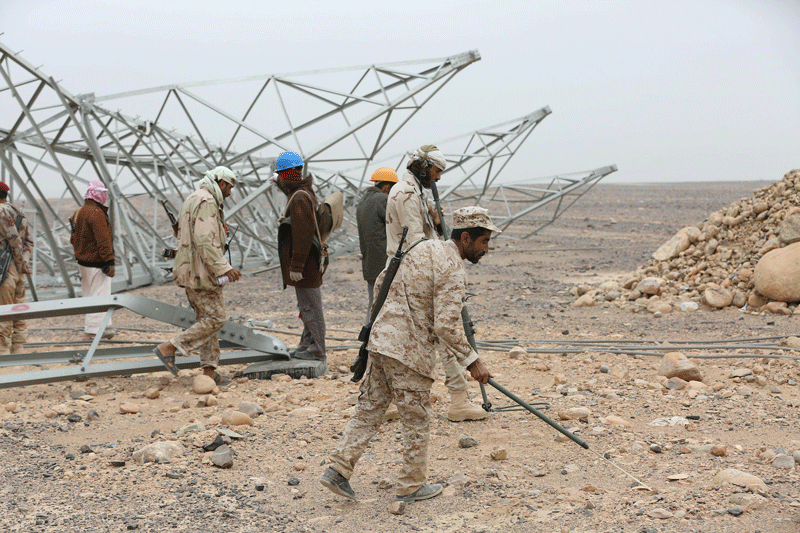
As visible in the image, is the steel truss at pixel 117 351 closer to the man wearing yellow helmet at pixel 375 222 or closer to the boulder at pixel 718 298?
the man wearing yellow helmet at pixel 375 222

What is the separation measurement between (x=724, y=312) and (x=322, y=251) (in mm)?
6561

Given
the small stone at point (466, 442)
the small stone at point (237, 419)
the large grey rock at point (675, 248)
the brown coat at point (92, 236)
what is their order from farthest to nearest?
the large grey rock at point (675, 248), the brown coat at point (92, 236), the small stone at point (237, 419), the small stone at point (466, 442)

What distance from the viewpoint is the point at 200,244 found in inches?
222

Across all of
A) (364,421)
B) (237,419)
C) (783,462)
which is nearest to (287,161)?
(237,419)

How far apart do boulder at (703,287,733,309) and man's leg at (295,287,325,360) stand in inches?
249

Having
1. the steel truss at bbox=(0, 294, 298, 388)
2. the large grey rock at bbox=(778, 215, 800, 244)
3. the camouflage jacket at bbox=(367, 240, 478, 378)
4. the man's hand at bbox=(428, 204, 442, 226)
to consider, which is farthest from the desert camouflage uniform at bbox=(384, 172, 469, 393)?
A: the large grey rock at bbox=(778, 215, 800, 244)

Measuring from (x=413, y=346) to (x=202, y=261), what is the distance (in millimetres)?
2853

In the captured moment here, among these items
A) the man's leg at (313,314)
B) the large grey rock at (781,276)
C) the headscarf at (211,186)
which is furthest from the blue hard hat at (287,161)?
the large grey rock at (781,276)

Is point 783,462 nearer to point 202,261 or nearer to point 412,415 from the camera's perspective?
point 412,415

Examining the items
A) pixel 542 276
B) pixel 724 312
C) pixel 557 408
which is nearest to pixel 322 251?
pixel 557 408

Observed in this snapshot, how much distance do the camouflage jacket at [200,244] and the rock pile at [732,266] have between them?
22.4 feet

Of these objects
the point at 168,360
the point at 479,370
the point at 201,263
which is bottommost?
the point at 168,360

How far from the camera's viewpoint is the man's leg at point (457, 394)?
191 inches

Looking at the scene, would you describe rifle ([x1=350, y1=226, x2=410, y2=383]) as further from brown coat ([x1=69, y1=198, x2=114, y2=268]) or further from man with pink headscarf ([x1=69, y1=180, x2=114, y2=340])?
brown coat ([x1=69, y1=198, x2=114, y2=268])
